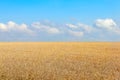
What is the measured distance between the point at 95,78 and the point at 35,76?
245cm

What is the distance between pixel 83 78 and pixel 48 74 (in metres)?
1.65

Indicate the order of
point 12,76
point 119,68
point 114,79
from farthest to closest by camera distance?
point 119,68 → point 12,76 → point 114,79

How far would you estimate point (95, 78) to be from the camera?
39.8 feet

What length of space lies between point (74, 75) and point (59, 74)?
682mm

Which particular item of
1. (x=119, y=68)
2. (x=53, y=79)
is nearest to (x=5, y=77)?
(x=53, y=79)

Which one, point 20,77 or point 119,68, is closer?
point 20,77

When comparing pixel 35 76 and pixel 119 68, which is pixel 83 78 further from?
pixel 119 68

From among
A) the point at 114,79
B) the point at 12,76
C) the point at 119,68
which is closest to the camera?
the point at 114,79

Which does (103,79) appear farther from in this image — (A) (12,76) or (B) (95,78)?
(A) (12,76)

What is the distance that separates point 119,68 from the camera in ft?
51.6

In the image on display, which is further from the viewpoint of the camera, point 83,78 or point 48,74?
point 48,74

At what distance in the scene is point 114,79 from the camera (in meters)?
11.6

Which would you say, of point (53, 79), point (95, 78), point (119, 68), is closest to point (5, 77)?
point (53, 79)

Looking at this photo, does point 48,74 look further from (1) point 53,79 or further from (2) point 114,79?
(2) point 114,79
